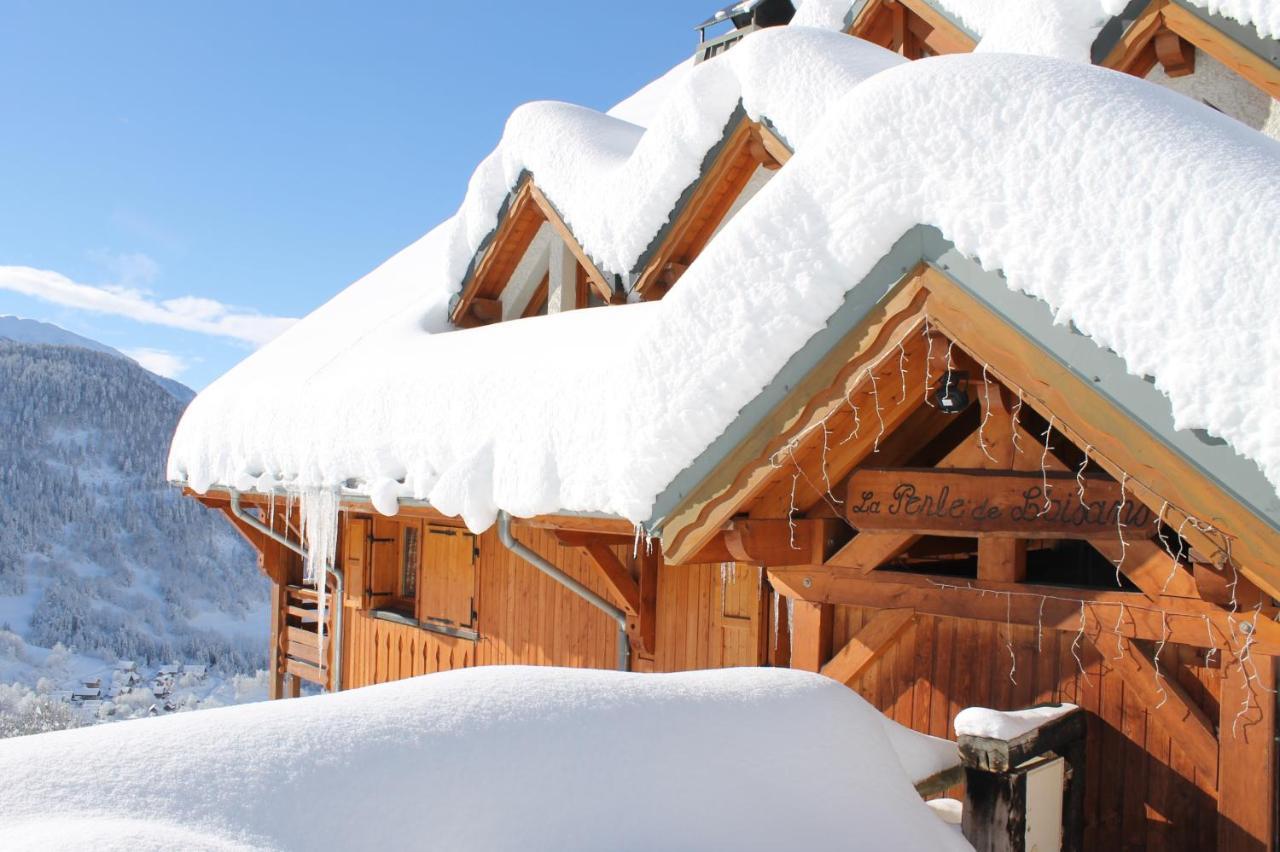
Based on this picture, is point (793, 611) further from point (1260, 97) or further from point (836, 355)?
point (1260, 97)

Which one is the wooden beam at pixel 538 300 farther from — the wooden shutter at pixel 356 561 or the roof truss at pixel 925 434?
the roof truss at pixel 925 434

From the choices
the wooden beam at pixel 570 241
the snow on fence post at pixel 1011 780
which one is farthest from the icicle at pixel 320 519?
the snow on fence post at pixel 1011 780

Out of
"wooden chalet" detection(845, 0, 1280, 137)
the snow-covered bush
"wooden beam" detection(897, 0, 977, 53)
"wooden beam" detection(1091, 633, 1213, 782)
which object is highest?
"wooden beam" detection(897, 0, 977, 53)

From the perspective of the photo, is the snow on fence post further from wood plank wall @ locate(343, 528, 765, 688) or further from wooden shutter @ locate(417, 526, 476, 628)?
wooden shutter @ locate(417, 526, 476, 628)

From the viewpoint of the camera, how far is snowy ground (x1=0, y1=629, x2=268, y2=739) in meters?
19.4

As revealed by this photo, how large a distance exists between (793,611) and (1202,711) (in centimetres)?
170

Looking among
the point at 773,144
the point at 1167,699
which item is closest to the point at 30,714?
the point at 773,144

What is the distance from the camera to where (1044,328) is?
309cm

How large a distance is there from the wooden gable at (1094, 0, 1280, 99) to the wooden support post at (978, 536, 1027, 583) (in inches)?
122

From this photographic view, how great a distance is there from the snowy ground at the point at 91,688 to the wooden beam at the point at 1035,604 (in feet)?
53.6

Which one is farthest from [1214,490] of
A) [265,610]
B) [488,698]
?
[265,610]

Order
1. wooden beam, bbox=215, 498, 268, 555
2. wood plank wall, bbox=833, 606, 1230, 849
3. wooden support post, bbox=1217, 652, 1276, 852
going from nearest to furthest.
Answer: wooden support post, bbox=1217, 652, 1276, 852 → wood plank wall, bbox=833, 606, 1230, 849 → wooden beam, bbox=215, 498, 268, 555

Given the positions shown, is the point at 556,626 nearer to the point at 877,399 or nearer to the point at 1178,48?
the point at 877,399

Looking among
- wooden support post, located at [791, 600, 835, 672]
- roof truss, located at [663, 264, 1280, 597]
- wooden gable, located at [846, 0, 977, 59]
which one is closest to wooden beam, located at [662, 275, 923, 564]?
roof truss, located at [663, 264, 1280, 597]
